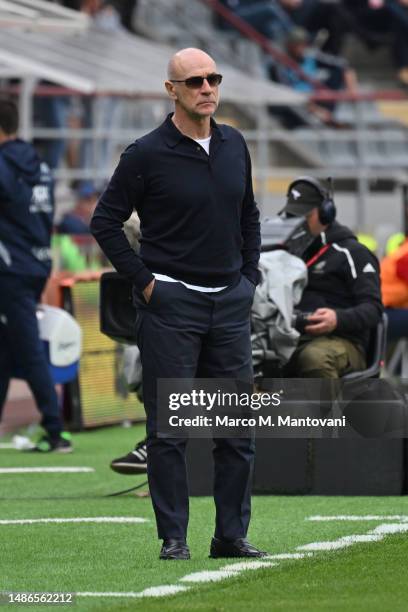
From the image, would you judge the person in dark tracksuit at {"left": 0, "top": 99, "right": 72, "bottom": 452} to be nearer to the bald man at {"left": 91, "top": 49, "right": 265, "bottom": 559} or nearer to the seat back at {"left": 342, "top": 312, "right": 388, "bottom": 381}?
Result: the seat back at {"left": 342, "top": 312, "right": 388, "bottom": 381}

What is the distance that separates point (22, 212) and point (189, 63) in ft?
17.2

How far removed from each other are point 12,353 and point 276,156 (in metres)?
11.4

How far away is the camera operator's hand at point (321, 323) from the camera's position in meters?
10.0

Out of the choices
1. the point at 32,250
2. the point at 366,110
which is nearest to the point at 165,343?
the point at 32,250

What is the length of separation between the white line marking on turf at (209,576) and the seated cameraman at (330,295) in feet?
10.8

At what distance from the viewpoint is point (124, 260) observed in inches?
275

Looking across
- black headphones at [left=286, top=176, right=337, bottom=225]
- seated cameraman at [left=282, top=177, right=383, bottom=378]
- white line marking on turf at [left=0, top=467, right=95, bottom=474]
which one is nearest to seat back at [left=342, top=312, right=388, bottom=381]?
seated cameraman at [left=282, top=177, right=383, bottom=378]

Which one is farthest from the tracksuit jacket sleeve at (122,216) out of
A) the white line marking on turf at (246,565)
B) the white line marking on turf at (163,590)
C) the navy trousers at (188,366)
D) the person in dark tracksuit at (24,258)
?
the person in dark tracksuit at (24,258)

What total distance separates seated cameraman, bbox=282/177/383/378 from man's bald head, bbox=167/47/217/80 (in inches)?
128

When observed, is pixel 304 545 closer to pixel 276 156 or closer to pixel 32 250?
pixel 32 250

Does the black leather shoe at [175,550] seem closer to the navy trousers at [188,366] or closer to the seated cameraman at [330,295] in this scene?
the navy trousers at [188,366]

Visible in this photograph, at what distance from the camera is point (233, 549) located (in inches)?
280

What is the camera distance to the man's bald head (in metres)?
6.97

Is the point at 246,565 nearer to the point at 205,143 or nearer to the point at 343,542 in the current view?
the point at 343,542
